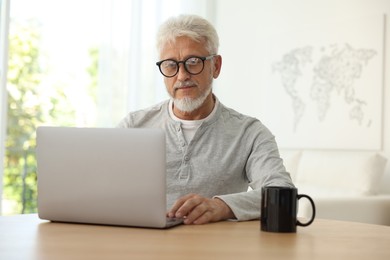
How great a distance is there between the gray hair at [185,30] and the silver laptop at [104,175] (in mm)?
785

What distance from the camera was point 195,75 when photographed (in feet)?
7.54

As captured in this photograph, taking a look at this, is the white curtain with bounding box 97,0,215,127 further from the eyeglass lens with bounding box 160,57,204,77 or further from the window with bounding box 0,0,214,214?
the eyeglass lens with bounding box 160,57,204,77

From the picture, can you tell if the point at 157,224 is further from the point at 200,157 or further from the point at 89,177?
the point at 200,157

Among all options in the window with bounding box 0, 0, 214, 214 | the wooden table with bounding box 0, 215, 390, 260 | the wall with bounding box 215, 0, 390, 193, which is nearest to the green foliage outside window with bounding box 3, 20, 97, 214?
the window with bounding box 0, 0, 214, 214

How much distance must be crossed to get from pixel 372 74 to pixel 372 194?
0.82 m

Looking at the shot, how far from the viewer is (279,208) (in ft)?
5.07

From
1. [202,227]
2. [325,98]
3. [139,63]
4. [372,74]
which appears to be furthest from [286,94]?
[202,227]

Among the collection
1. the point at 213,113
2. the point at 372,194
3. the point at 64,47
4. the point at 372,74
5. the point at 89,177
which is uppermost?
the point at 64,47

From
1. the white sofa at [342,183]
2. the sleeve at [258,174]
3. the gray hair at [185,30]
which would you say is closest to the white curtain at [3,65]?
the white sofa at [342,183]

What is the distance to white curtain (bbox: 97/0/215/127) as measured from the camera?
16.6 feet

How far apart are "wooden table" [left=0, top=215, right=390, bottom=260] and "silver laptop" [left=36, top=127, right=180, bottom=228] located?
0.04 meters

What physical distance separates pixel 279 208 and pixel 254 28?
13.2ft

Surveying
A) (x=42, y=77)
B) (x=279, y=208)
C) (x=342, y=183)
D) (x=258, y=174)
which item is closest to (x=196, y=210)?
(x=279, y=208)

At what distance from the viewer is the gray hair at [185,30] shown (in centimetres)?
227
